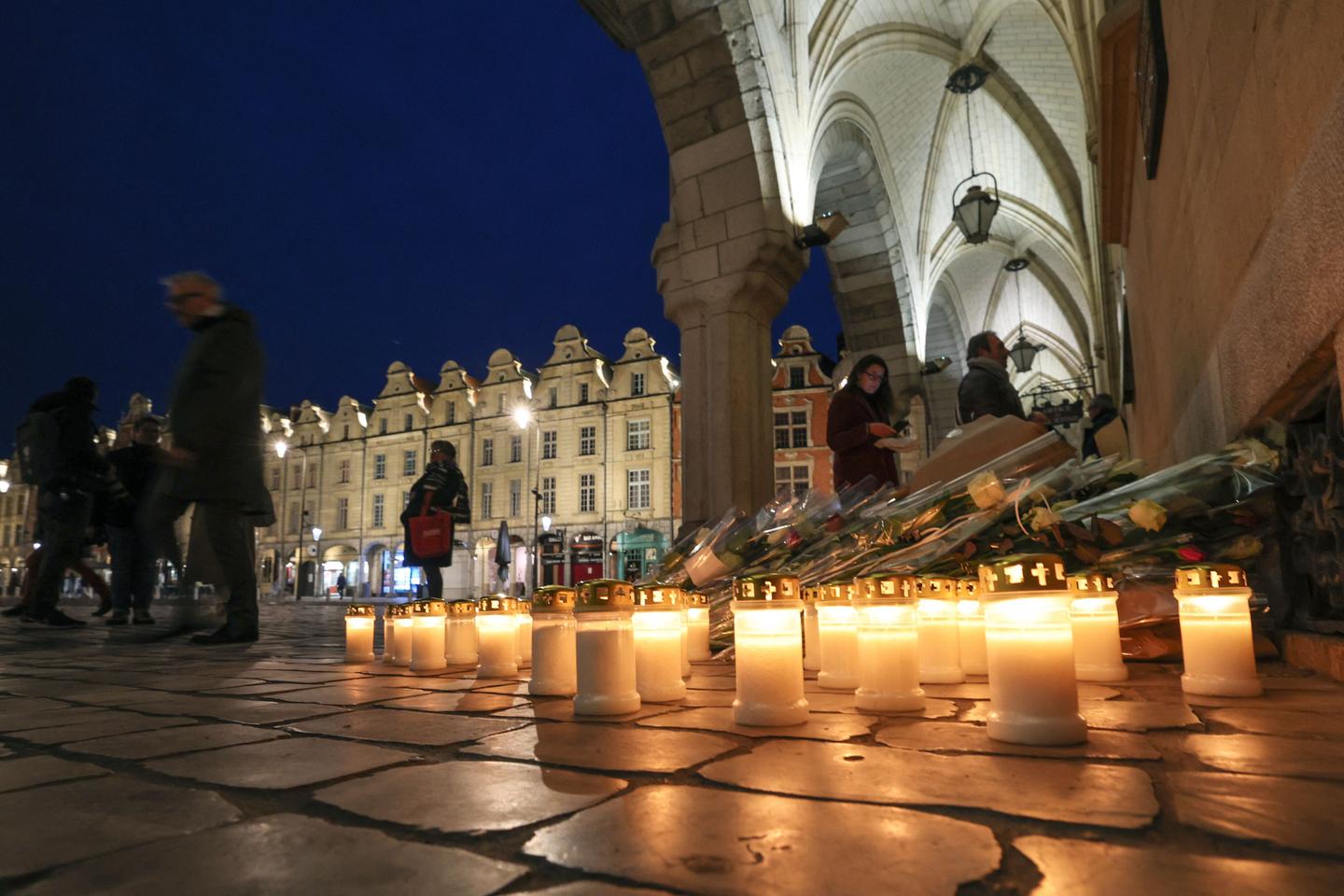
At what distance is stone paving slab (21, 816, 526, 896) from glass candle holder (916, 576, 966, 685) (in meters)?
2.07

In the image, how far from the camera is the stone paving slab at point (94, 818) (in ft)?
3.64

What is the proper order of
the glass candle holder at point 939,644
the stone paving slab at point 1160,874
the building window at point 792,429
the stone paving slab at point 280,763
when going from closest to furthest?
1. the stone paving slab at point 1160,874
2. the stone paving slab at point 280,763
3. the glass candle holder at point 939,644
4. the building window at point 792,429

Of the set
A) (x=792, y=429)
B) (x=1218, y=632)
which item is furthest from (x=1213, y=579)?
(x=792, y=429)

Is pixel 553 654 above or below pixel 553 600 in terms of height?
below

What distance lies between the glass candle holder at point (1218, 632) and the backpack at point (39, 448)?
25.6ft

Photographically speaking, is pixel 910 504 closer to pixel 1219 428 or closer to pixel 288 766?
pixel 1219 428

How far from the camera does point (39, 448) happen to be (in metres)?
6.37

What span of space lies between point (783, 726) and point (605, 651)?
0.54 m

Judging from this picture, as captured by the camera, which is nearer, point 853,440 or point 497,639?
point 497,639

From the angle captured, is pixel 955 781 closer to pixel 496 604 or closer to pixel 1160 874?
pixel 1160 874

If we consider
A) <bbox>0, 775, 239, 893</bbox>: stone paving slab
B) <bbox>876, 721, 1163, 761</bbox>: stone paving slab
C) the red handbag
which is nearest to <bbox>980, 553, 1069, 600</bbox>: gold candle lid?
<bbox>876, 721, 1163, 761</bbox>: stone paving slab

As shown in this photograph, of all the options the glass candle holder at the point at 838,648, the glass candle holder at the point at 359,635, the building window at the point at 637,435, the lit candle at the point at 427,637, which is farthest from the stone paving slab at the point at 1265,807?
the building window at the point at 637,435

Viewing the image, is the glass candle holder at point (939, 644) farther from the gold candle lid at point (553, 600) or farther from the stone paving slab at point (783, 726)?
the gold candle lid at point (553, 600)

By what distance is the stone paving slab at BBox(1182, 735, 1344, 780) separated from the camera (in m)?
1.40
